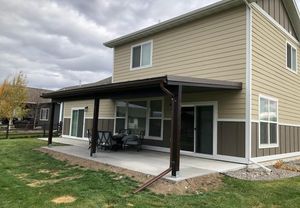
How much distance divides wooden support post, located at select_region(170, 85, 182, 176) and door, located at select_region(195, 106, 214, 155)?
338 cm

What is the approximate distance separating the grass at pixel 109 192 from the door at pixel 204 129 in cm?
280

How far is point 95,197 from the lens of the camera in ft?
17.4

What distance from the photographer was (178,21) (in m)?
11.0

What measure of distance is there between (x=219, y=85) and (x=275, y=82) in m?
3.53

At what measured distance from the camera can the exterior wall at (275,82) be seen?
908 cm

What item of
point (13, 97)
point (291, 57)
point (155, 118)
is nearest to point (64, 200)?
point (155, 118)

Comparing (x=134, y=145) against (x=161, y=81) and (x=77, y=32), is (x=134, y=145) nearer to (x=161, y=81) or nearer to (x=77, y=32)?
(x=161, y=81)

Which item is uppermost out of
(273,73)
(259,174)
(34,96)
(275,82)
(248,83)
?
(34,96)

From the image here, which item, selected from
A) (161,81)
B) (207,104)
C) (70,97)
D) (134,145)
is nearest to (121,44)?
(70,97)

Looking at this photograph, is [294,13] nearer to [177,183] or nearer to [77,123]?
[177,183]

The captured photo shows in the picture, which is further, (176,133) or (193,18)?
(193,18)

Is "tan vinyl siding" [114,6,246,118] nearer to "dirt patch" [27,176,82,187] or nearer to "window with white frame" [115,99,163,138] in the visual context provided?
"window with white frame" [115,99,163,138]

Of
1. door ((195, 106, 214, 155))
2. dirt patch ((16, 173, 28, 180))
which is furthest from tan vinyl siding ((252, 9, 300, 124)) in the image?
dirt patch ((16, 173, 28, 180))

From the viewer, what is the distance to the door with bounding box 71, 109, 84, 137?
54.5 feet
